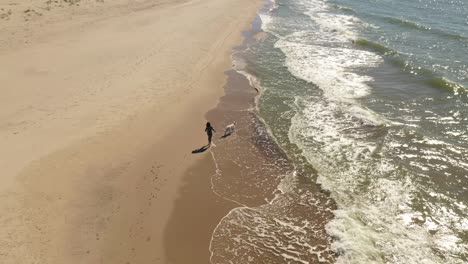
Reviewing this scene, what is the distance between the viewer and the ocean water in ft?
38.5

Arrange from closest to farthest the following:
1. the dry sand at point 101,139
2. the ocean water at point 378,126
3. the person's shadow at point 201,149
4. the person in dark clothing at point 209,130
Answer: the dry sand at point 101,139, the ocean water at point 378,126, the person's shadow at point 201,149, the person in dark clothing at point 209,130

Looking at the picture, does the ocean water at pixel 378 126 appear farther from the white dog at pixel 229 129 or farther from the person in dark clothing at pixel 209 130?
the person in dark clothing at pixel 209 130

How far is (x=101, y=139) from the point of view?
15.6 m

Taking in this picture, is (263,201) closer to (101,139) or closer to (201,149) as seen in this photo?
(201,149)

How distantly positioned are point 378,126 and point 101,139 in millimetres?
12253

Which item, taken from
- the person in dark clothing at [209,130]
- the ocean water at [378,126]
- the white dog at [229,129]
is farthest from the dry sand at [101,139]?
the ocean water at [378,126]

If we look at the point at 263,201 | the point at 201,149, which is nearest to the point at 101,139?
the point at 201,149

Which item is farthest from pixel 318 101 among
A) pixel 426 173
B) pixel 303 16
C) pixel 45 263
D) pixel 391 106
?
pixel 303 16

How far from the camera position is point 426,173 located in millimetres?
14617

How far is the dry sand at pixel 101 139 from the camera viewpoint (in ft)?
35.9

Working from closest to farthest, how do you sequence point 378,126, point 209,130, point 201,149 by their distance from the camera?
1. point 201,149
2. point 209,130
3. point 378,126

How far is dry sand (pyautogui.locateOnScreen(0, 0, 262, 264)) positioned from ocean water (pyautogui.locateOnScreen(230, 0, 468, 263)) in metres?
3.47

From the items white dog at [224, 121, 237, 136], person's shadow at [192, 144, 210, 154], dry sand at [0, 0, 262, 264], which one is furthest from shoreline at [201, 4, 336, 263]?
dry sand at [0, 0, 262, 264]

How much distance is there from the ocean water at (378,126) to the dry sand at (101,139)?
11.4ft
